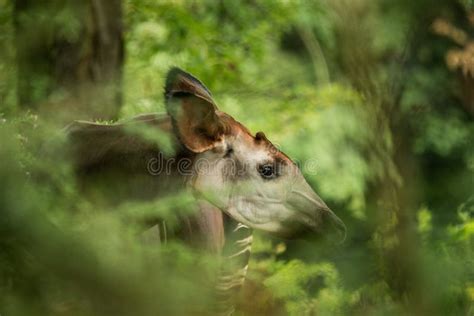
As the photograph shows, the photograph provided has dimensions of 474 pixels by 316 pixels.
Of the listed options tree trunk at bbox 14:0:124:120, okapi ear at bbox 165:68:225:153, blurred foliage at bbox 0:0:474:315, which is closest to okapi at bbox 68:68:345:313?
okapi ear at bbox 165:68:225:153

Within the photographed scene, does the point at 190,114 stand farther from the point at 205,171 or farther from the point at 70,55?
the point at 70,55

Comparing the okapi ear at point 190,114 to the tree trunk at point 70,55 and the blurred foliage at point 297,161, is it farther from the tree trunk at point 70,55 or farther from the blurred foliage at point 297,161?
the tree trunk at point 70,55

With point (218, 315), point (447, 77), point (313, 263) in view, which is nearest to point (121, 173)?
point (218, 315)

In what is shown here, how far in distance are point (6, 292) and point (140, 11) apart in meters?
2.00

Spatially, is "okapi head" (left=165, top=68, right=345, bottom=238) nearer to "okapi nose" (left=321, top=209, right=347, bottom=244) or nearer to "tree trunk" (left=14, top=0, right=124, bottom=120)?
"okapi nose" (left=321, top=209, right=347, bottom=244)

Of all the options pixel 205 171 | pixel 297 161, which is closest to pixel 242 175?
pixel 205 171

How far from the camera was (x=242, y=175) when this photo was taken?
2203 millimetres

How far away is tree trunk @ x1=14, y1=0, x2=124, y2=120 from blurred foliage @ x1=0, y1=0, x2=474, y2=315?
0.05 meters

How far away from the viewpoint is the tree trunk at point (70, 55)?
2781 millimetres

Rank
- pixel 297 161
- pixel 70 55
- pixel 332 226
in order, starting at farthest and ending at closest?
1. pixel 297 161
2. pixel 70 55
3. pixel 332 226

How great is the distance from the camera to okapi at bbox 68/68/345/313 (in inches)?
85.4

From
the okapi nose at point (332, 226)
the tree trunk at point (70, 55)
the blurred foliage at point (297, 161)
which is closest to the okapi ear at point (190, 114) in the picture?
the blurred foliage at point (297, 161)

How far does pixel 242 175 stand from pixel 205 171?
0.10 metres

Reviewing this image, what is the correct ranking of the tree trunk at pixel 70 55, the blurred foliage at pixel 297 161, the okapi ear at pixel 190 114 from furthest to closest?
1. the tree trunk at pixel 70 55
2. the okapi ear at pixel 190 114
3. the blurred foliage at pixel 297 161
